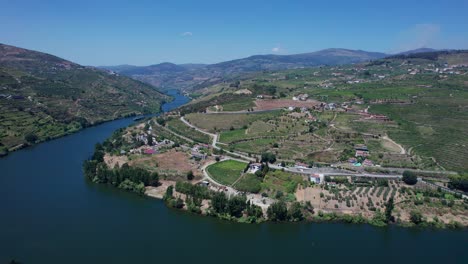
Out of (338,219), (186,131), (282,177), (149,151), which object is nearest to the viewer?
(338,219)

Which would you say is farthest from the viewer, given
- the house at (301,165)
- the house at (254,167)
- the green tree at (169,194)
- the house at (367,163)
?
the house at (367,163)

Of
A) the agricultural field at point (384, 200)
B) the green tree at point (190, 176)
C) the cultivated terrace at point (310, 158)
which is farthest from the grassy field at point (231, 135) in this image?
the agricultural field at point (384, 200)

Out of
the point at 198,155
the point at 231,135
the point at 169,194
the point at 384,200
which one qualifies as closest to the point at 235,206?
the point at 169,194

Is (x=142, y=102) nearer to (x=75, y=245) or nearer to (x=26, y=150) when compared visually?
(x=26, y=150)

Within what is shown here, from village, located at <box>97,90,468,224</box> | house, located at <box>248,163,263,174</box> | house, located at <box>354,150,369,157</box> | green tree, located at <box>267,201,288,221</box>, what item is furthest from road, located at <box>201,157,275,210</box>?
house, located at <box>354,150,369,157</box>

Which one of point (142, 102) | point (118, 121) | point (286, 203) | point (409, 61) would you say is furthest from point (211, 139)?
point (409, 61)

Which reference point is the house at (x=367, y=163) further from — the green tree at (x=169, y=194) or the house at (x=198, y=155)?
the green tree at (x=169, y=194)

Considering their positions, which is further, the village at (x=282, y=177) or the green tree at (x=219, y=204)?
the village at (x=282, y=177)

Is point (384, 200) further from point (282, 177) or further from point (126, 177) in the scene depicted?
point (126, 177)
